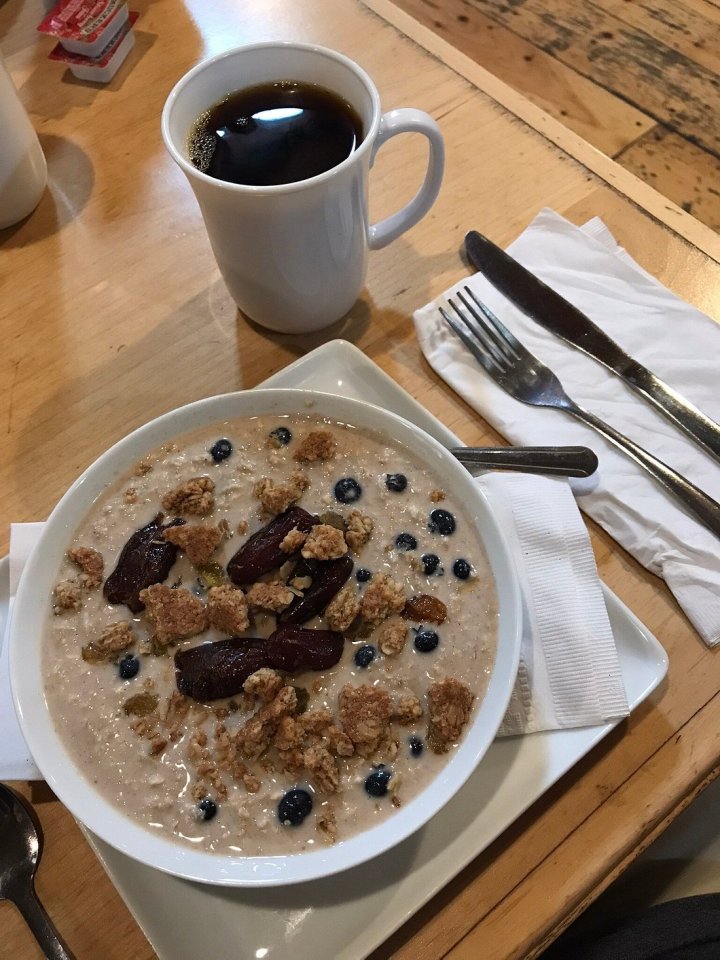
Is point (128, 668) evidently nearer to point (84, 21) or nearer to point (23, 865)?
point (23, 865)

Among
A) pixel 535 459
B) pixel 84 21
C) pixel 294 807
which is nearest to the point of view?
pixel 294 807

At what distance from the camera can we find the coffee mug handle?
0.88m

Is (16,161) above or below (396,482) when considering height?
above

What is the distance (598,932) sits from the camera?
93 centimetres

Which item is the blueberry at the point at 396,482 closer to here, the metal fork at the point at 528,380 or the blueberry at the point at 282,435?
the blueberry at the point at 282,435

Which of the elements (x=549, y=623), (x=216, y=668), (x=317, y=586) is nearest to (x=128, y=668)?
→ (x=216, y=668)

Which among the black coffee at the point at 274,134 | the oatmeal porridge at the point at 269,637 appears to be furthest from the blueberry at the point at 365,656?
the black coffee at the point at 274,134

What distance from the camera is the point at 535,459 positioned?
887 mm

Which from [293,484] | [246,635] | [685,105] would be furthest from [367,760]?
[685,105]

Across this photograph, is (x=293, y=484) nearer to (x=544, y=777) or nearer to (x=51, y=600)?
(x=51, y=600)

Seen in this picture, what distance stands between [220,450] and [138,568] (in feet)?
0.50

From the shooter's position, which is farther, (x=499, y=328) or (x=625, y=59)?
(x=625, y=59)

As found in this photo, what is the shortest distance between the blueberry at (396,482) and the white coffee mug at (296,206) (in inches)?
11.9

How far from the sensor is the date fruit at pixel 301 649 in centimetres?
69
